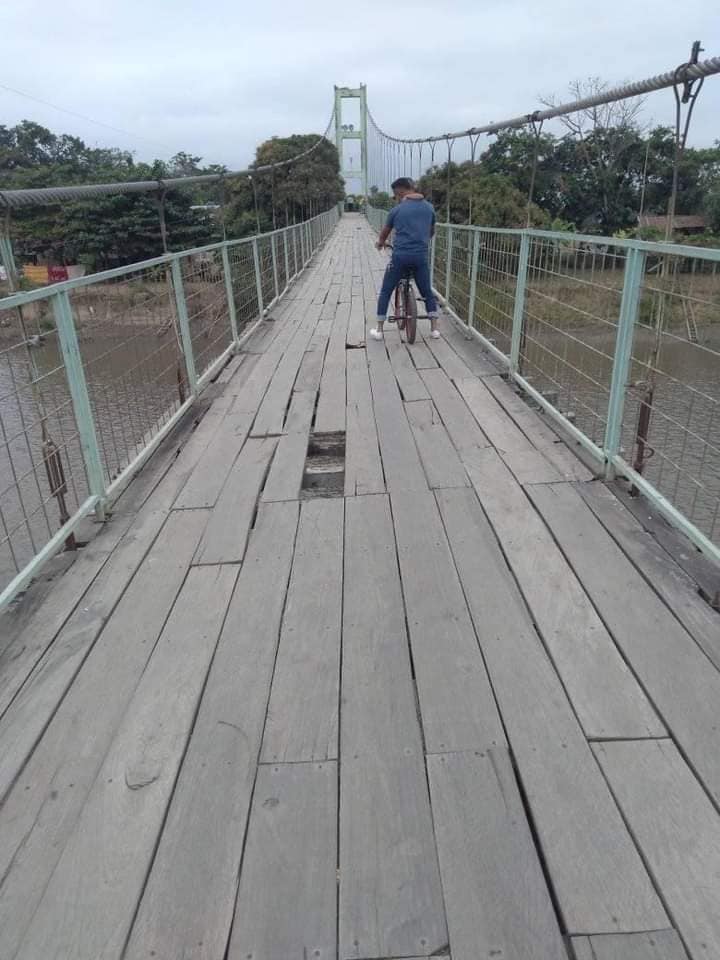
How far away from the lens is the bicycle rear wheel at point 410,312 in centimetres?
509

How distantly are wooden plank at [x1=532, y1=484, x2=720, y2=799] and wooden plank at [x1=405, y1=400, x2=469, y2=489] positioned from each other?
1.58 ft

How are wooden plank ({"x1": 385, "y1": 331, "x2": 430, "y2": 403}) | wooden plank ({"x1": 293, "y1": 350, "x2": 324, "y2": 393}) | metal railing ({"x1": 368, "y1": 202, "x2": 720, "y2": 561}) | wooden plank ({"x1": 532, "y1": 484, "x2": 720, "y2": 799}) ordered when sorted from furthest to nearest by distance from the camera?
wooden plank ({"x1": 293, "y1": 350, "x2": 324, "y2": 393}), wooden plank ({"x1": 385, "y1": 331, "x2": 430, "y2": 403}), metal railing ({"x1": 368, "y1": 202, "x2": 720, "y2": 561}), wooden plank ({"x1": 532, "y1": 484, "x2": 720, "y2": 799})

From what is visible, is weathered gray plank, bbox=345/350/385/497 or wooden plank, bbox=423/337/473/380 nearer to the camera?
weathered gray plank, bbox=345/350/385/497

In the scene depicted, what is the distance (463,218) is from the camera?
2055 cm

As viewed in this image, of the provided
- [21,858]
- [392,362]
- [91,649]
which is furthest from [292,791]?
[392,362]

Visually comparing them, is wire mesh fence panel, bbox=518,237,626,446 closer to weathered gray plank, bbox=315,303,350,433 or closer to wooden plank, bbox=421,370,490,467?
wooden plank, bbox=421,370,490,467

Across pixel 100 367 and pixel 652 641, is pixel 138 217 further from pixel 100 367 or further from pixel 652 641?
pixel 652 641

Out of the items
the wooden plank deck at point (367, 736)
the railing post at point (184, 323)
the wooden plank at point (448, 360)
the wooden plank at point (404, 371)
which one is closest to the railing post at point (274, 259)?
the wooden plank at point (404, 371)

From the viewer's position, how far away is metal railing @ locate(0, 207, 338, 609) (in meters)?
2.06

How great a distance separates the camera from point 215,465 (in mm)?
2943

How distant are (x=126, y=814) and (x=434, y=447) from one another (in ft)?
6.99

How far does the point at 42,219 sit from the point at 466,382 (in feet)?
85.9

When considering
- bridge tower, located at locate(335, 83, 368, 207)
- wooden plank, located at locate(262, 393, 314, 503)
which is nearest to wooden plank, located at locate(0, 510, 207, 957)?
wooden plank, located at locate(262, 393, 314, 503)

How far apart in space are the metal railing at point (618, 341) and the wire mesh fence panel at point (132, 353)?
6.49 feet
